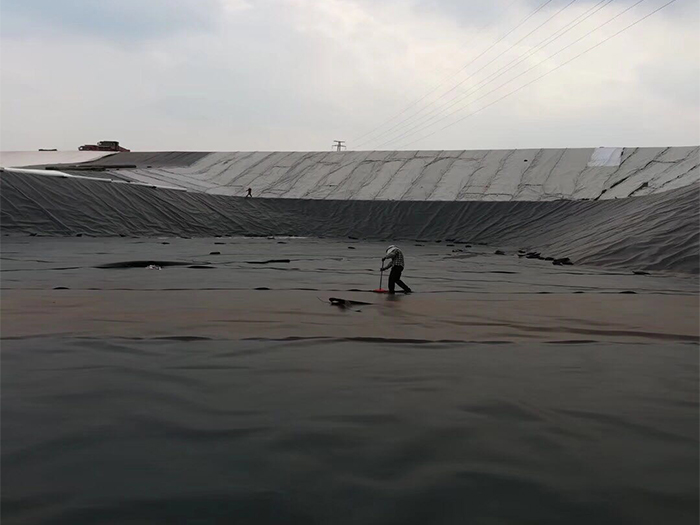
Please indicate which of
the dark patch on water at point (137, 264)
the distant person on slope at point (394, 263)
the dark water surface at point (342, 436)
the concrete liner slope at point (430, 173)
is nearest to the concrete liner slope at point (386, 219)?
the concrete liner slope at point (430, 173)

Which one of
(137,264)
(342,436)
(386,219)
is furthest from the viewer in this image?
(386,219)

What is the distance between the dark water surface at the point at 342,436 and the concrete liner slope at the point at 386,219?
10.9 m

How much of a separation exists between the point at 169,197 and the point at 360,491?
2695 cm

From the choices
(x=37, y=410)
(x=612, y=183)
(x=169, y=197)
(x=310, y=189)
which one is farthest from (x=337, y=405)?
(x=310, y=189)

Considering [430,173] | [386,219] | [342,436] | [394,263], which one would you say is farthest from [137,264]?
[430,173]

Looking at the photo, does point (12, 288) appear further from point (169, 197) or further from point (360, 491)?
point (169, 197)

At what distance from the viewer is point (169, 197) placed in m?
28.1

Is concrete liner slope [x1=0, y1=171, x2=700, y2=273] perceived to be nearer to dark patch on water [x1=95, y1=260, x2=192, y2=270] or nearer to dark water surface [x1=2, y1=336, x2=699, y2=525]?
dark patch on water [x1=95, y1=260, x2=192, y2=270]

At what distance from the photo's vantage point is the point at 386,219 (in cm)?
3109

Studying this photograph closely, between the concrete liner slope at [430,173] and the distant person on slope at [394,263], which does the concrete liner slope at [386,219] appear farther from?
the distant person on slope at [394,263]

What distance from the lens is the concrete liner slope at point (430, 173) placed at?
98.3 feet

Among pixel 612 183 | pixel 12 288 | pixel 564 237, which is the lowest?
pixel 12 288

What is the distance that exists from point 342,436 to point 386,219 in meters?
28.0

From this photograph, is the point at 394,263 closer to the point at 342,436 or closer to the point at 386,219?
the point at 342,436
